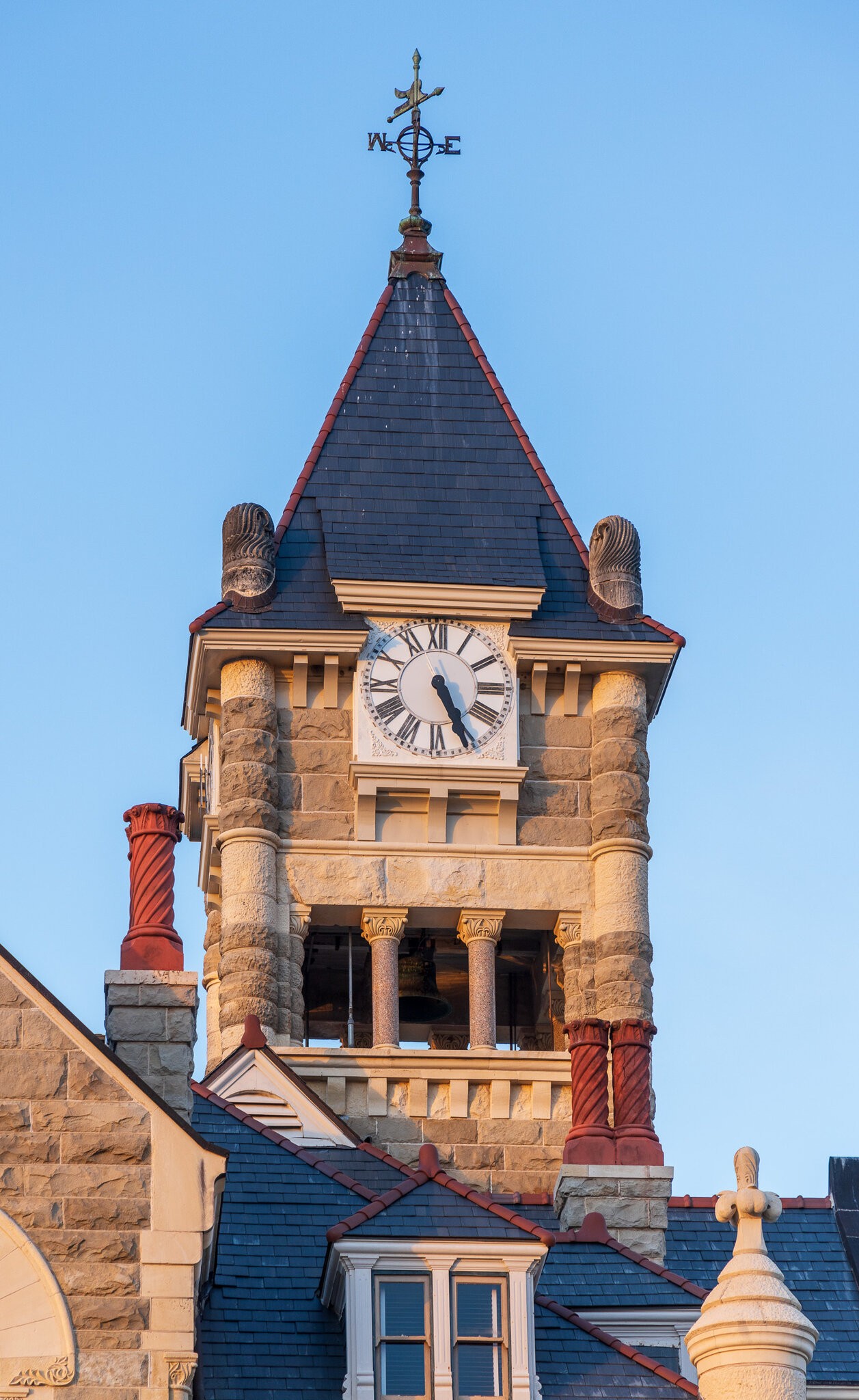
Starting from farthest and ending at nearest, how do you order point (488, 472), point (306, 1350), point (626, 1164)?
point (488, 472), point (626, 1164), point (306, 1350)

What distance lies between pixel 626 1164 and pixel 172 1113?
1094 centimetres

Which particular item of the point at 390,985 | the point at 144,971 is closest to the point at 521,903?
the point at 390,985

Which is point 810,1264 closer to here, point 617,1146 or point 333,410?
point 617,1146

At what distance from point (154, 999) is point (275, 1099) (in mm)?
7506

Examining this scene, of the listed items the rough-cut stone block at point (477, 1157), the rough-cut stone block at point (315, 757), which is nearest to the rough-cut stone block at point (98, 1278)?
the rough-cut stone block at point (477, 1157)

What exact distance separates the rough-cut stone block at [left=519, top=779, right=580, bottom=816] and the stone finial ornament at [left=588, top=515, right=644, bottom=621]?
207cm

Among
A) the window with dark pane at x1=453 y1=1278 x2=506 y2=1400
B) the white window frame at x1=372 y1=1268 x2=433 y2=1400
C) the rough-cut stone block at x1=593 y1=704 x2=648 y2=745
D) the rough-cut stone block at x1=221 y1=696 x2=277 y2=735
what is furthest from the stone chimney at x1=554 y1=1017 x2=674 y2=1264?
the white window frame at x1=372 y1=1268 x2=433 y2=1400

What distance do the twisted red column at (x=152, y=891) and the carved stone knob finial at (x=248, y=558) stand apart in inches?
543

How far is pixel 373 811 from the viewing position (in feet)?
123

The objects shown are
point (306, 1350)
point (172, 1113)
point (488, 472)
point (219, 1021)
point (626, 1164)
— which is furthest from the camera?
point (488, 472)

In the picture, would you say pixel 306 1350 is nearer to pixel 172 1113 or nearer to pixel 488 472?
pixel 172 1113

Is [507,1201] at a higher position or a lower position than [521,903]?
lower

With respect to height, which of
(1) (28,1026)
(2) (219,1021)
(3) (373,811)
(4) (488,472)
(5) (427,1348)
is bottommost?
(5) (427,1348)

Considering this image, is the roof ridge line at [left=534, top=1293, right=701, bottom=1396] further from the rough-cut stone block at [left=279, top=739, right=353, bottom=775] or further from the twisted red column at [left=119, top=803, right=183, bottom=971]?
the rough-cut stone block at [left=279, top=739, right=353, bottom=775]
